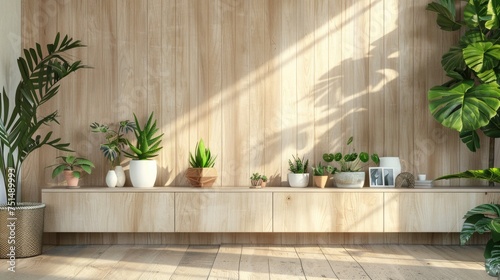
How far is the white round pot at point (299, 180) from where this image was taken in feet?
16.4

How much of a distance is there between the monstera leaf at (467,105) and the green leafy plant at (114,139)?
92.8 inches

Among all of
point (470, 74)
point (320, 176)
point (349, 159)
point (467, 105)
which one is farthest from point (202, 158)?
point (470, 74)

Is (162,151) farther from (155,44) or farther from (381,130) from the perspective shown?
(381,130)

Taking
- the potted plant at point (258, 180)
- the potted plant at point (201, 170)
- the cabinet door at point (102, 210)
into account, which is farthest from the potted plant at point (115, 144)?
the potted plant at point (258, 180)

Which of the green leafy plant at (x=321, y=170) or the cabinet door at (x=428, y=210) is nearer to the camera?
the cabinet door at (x=428, y=210)

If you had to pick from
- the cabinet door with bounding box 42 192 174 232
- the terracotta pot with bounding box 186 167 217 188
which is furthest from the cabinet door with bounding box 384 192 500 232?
the cabinet door with bounding box 42 192 174 232

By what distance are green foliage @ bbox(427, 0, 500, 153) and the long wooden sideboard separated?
60cm

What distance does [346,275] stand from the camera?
3914 millimetres

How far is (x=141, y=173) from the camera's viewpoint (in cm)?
494

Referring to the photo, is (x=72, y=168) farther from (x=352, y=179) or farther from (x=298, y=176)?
(x=352, y=179)

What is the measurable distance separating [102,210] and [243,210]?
1.07m

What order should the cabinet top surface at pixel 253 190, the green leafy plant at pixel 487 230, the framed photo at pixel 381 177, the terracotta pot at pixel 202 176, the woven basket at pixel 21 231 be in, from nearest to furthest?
the green leafy plant at pixel 487 230 → the woven basket at pixel 21 231 → the cabinet top surface at pixel 253 190 → the terracotta pot at pixel 202 176 → the framed photo at pixel 381 177

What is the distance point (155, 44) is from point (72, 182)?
129 centimetres

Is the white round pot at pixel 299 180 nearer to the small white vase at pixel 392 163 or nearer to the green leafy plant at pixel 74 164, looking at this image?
the small white vase at pixel 392 163
